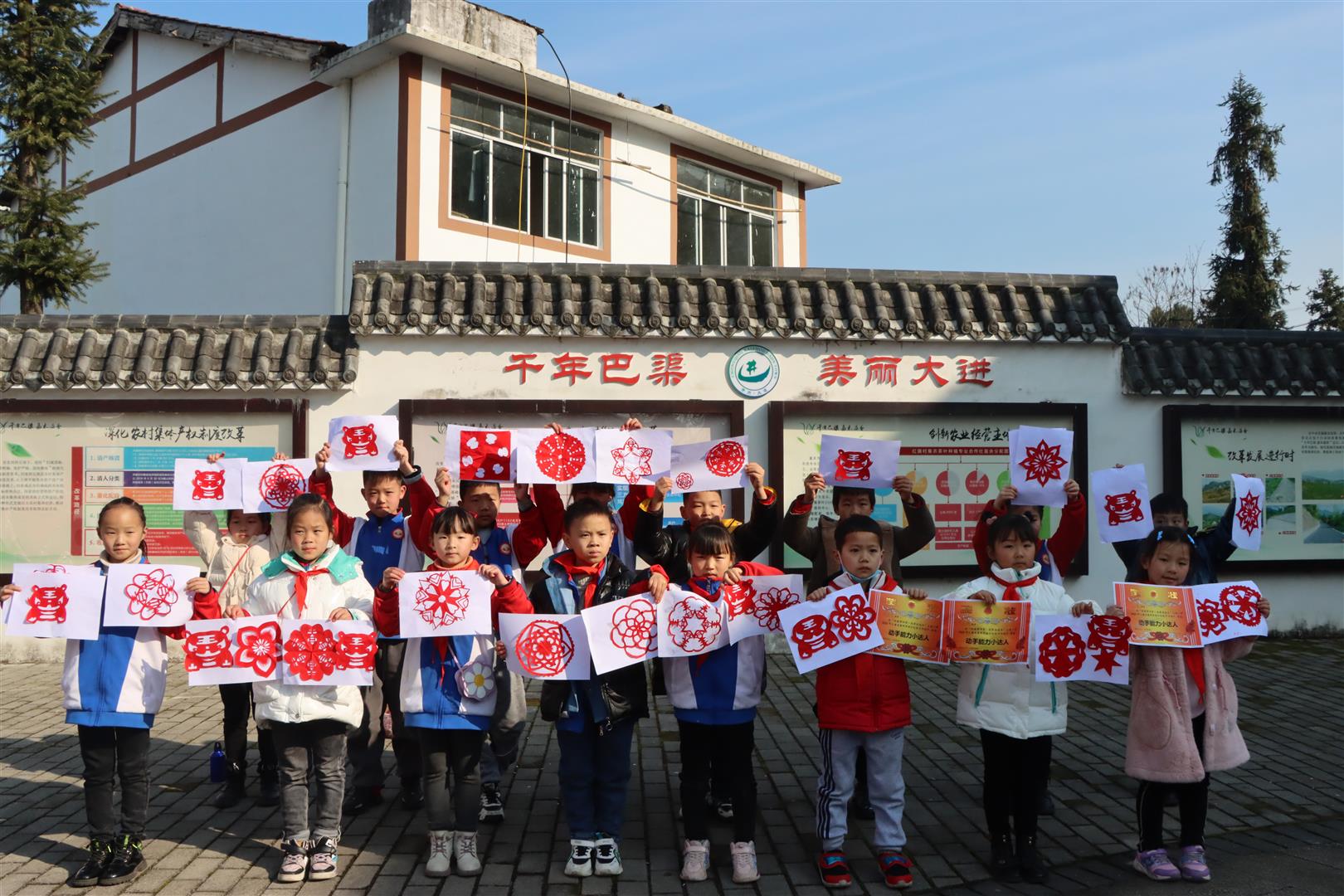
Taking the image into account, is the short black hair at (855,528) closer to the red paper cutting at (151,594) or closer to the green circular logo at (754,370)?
the red paper cutting at (151,594)

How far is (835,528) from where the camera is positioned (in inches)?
203

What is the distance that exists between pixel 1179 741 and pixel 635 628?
2381mm

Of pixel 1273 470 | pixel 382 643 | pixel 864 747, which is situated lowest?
pixel 864 747

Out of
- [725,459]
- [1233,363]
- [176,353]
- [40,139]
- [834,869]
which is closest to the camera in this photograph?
[834,869]

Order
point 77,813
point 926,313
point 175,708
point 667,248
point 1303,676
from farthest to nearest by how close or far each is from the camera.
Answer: point 667,248, point 926,313, point 1303,676, point 175,708, point 77,813

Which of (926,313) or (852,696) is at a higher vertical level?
(926,313)

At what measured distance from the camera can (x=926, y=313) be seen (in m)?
9.27

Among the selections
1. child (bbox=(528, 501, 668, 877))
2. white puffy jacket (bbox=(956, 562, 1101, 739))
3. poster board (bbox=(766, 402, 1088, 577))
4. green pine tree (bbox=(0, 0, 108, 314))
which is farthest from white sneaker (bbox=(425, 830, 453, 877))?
green pine tree (bbox=(0, 0, 108, 314))

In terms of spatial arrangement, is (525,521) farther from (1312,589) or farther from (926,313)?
(1312,589)

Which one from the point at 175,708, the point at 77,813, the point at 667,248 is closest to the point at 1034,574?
the point at 77,813

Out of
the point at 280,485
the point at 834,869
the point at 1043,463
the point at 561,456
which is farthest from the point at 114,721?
the point at 1043,463

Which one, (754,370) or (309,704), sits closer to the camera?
(309,704)

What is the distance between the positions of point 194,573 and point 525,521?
1612mm

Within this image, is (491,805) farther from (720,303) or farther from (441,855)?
(720,303)
